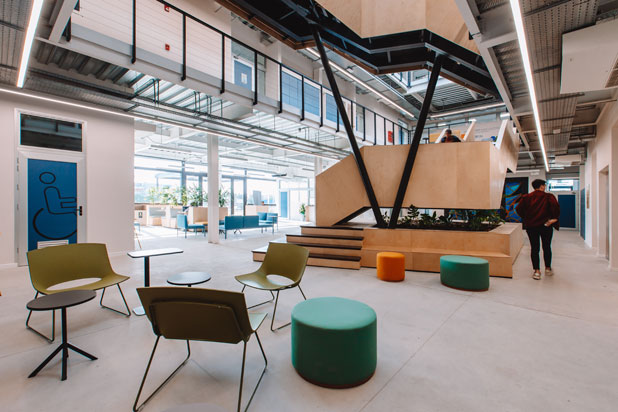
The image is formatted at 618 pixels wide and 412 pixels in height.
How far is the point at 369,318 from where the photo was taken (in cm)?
220

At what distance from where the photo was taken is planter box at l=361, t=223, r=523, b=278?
5133mm

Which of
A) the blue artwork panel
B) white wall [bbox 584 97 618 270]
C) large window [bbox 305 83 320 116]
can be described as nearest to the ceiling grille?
white wall [bbox 584 97 618 270]

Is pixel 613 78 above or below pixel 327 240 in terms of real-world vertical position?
above

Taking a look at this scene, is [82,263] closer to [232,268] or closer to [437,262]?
[232,268]

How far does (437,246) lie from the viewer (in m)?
5.73

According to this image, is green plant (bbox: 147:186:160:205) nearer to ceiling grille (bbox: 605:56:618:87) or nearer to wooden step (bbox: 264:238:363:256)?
wooden step (bbox: 264:238:363:256)

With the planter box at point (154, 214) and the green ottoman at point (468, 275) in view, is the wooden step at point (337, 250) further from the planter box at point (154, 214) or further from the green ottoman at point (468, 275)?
the planter box at point (154, 214)

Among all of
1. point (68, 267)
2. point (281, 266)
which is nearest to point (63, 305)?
point (68, 267)

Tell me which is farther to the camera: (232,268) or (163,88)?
(163,88)

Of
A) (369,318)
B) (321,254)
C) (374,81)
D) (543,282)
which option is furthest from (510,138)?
(369,318)

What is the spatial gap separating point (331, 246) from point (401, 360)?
3.98 meters

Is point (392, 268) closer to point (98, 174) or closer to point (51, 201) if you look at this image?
point (98, 174)

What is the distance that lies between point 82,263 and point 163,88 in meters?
5.73

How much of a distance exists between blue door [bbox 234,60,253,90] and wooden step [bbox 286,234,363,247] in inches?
210
